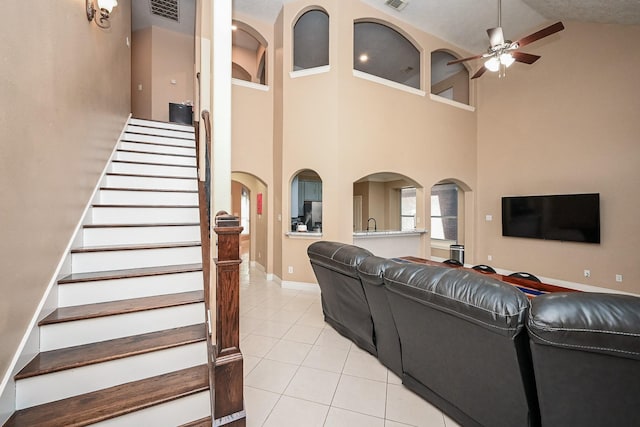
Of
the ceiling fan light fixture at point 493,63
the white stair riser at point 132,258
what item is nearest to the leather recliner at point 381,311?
the white stair riser at point 132,258

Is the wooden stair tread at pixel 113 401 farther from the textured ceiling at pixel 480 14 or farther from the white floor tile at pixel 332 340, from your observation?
the textured ceiling at pixel 480 14

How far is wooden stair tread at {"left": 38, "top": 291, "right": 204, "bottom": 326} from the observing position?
164 cm

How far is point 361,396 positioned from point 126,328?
174cm

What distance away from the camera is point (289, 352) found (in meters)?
2.68

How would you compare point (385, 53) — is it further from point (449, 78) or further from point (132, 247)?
point (132, 247)

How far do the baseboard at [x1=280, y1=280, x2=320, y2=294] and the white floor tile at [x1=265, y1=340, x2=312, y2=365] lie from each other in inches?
75.7

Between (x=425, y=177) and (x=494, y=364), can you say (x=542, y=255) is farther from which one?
(x=494, y=364)

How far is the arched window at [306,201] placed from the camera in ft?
20.9

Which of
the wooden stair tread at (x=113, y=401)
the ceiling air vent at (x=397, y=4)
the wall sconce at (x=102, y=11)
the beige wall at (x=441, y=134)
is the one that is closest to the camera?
the wooden stair tread at (x=113, y=401)

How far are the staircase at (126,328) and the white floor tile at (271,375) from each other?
2.14 ft

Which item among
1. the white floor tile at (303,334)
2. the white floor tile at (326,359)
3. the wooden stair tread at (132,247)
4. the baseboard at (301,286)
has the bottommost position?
the white floor tile at (326,359)

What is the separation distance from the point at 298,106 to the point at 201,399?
465 cm

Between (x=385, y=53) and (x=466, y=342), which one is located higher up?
(x=385, y=53)

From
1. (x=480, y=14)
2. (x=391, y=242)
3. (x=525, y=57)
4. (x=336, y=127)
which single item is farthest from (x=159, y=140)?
(x=480, y=14)
